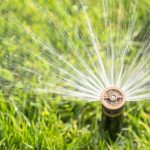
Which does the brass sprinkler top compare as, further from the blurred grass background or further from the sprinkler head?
the blurred grass background

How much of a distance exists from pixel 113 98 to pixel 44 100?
589 mm

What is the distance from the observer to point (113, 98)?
279cm

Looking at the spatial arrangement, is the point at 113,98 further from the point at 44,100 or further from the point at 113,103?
the point at 44,100

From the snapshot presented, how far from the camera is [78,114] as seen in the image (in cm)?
322

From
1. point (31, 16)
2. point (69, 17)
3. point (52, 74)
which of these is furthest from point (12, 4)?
point (52, 74)

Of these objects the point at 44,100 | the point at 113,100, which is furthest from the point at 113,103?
the point at 44,100

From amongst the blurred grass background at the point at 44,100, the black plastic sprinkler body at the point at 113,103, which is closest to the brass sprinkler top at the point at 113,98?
the black plastic sprinkler body at the point at 113,103

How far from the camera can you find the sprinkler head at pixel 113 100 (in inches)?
110

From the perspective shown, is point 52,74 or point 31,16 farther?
point 31,16

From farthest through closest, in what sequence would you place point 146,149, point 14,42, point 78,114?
point 14,42 → point 78,114 → point 146,149

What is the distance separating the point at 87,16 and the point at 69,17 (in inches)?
5.0

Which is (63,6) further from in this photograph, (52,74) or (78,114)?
(78,114)

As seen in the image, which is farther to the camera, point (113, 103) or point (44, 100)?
point (44, 100)

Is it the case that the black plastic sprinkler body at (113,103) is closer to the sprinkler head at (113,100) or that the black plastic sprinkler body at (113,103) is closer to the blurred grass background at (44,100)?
the sprinkler head at (113,100)
